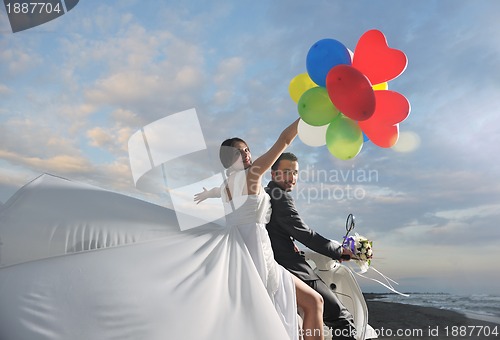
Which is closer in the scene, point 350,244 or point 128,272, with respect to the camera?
point 128,272

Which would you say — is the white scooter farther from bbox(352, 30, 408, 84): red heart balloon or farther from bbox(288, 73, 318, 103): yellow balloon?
bbox(352, 30, 408, 84): red heart balloon

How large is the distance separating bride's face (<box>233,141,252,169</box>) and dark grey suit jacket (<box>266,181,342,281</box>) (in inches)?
18.1

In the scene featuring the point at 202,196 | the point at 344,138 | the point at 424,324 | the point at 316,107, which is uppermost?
the point at 316,107

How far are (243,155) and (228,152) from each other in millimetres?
104

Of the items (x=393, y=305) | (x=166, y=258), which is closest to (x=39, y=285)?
(x=166, y=258)

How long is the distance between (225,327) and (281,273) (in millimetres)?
671

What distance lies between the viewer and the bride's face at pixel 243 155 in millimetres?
2955

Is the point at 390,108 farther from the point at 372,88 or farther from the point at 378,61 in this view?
the point at 378,61

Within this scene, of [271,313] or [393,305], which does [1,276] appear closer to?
[271,313]

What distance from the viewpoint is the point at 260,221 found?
2889mm

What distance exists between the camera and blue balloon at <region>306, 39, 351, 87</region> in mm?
3281

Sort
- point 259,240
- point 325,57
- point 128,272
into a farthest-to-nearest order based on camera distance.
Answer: point 325,57 < point 259,240 < point 128,272

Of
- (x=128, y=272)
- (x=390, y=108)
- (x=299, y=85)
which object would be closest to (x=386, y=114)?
(x=390, y=108)

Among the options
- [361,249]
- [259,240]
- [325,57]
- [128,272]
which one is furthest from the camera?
[361,249]
